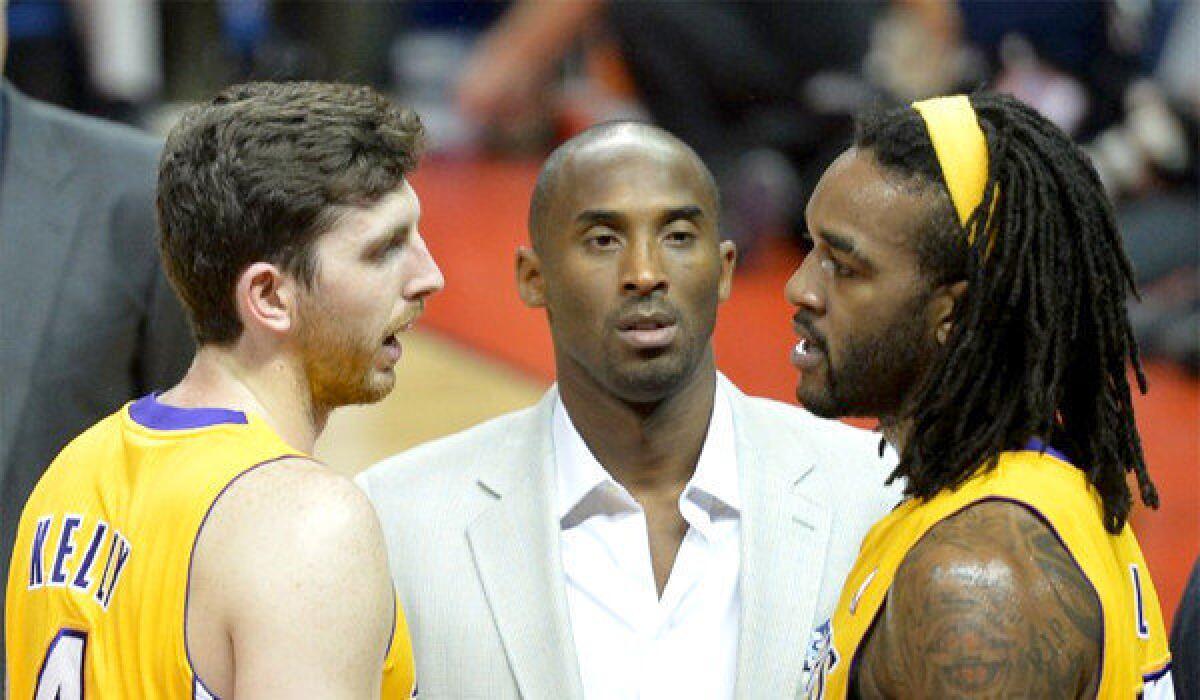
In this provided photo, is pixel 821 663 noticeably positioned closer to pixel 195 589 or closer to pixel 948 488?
pixel 948 488

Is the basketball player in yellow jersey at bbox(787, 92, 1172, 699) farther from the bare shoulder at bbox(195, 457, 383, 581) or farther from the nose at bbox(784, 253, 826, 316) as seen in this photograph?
the bare shoulder at bbox(195, 457, 383, 581)

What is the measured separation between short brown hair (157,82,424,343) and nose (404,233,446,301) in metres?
0.10

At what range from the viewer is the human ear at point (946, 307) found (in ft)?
7.14

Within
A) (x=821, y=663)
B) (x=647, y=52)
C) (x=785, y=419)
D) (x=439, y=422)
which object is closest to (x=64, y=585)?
(x=821, y=663)

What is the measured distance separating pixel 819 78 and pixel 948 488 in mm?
5375

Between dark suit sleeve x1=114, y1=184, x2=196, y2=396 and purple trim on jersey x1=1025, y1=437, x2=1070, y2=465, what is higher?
dark suit sleeve x1=114, y1=184, x2=196, y2=396

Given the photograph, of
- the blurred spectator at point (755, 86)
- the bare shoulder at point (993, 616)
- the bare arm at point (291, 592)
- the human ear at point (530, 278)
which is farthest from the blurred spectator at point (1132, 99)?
the bare arm at point (291, 592)

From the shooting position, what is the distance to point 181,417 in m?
2.17

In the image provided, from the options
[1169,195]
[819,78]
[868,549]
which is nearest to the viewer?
[868,549]

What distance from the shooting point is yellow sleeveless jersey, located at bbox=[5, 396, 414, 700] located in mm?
2004

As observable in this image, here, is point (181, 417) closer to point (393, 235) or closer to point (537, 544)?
point (393, 235)

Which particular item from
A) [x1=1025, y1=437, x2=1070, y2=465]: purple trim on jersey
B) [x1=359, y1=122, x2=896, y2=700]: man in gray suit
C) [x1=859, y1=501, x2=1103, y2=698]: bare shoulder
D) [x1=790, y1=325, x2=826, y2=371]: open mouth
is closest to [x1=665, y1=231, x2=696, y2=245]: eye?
[x1=359, y1=122, x2=896, y2=700]: man in gray suit

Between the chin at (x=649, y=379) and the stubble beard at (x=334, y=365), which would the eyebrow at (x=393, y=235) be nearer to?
the stubble beard at (x=334, y=365)

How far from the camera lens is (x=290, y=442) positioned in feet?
7.25
